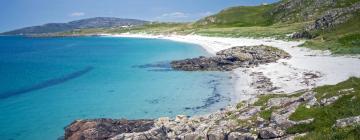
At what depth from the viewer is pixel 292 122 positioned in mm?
20391

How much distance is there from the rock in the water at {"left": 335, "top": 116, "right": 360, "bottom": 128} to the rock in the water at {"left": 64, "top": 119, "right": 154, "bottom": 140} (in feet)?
50.1

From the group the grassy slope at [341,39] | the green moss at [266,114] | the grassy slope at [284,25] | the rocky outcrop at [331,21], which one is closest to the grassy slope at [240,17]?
the grassy slope at [284,25]

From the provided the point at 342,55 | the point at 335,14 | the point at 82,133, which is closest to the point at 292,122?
the point at 82,133

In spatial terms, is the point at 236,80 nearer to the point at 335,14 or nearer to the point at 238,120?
the point at 238,120

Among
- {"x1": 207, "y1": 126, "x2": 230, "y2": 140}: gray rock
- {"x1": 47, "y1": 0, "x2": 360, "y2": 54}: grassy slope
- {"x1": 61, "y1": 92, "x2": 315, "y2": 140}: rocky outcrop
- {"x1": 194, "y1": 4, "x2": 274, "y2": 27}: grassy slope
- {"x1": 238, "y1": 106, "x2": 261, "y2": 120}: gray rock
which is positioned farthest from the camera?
{"x1": 194, "y1": 4, "x2": 274, "y2": 27}: grassy slope

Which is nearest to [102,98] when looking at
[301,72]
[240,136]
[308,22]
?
[301,72]

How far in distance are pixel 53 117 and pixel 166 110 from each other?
39.7 ft

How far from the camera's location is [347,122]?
1772 centimetres

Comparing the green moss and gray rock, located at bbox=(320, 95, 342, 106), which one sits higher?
gray rock, located at bbox=(320, 95, 342, 106)

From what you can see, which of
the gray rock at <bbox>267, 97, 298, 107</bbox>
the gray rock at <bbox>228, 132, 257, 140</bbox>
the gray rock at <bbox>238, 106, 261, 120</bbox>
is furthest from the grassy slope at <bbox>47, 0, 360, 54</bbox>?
the gray rock at <bbox>228, 132, 257, 140</bbox>

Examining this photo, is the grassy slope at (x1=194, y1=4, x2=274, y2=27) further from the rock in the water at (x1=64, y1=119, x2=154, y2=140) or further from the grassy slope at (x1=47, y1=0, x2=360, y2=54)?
the rock in the water at (x1=64, y1=119, x2=154, y2=140)

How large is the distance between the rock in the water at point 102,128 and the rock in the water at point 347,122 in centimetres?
1528

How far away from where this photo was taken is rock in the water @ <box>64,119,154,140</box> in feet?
98.1

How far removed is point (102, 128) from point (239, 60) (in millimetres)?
41347
